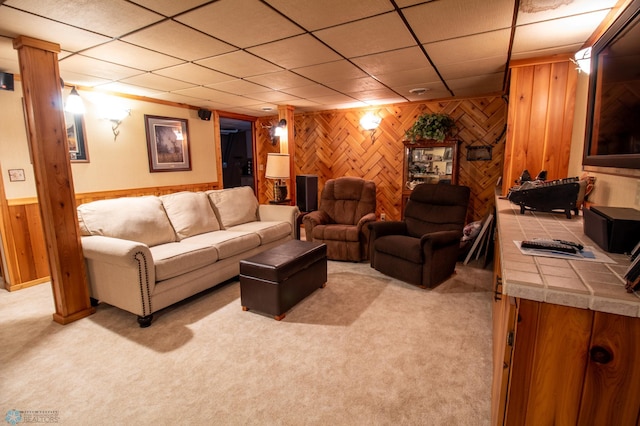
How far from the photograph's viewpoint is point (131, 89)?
404 cm

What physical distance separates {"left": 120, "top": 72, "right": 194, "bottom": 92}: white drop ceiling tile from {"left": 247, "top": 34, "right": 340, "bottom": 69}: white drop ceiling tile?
141cm

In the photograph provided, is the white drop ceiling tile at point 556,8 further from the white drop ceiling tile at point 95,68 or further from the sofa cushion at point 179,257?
the white drop ceiling tile at point 95,68

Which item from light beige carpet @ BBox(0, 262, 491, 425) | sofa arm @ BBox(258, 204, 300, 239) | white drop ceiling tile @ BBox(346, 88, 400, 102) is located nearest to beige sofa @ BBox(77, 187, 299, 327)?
sofa arm @ BBox(258, 204, 300, 239)

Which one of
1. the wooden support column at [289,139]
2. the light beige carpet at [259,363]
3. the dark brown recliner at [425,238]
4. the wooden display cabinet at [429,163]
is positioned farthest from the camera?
the wooden support column at [289,139]

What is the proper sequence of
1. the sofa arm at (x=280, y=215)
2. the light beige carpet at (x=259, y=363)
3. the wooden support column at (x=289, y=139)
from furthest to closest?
the wooden support column at (x=289, y=139)
the sofa arm at (x=280, y=215)
the light beige carpet at (x=259, y=363)

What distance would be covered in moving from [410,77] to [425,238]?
1822 mm

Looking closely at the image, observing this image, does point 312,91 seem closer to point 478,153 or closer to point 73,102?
point 478,153

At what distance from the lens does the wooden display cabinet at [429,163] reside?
478 cm

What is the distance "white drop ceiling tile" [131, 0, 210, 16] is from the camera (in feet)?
5.99

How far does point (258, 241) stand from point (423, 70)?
2.67 m

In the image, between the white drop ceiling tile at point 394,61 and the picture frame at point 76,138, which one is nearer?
the white drop ceiling tile at point 394,61

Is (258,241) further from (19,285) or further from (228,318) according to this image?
(19,285)

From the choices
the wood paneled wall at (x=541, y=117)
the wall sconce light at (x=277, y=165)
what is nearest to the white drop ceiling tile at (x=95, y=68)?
the wall sconce light at (x=277, y=165)

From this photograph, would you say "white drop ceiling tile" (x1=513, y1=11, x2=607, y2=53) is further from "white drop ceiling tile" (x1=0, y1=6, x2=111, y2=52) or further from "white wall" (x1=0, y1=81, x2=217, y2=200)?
"white wall" (x1=0, y1=81, x2=217, y2=200)
